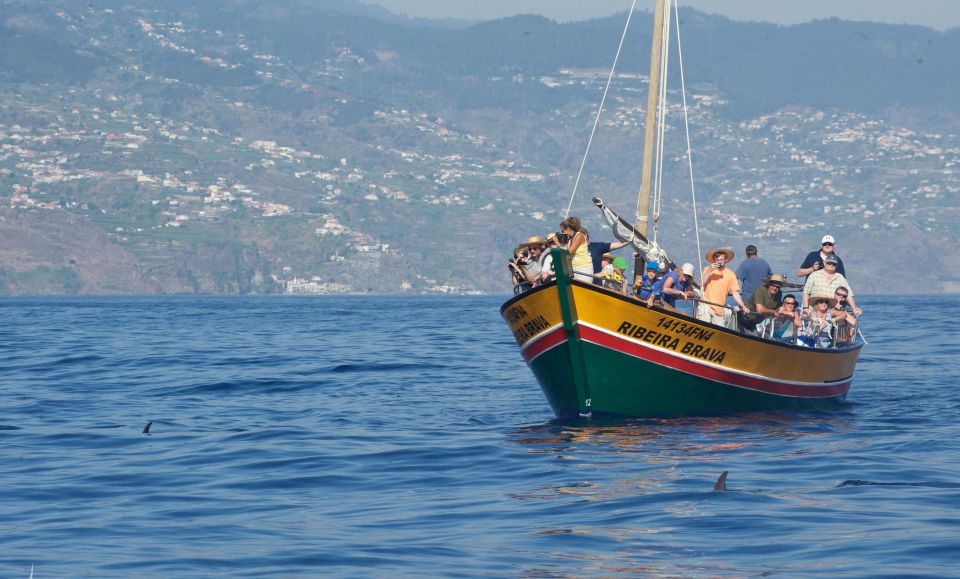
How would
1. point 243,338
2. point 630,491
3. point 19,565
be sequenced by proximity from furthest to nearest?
point 243,338 → point 630,491 → point 19,565

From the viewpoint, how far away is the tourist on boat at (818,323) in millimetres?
24859

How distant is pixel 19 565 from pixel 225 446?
786 cm

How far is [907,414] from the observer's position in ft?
81.1

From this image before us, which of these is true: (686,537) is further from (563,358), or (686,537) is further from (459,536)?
(563,358)

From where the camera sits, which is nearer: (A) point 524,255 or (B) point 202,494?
(B) point 202,494

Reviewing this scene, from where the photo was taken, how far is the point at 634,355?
72.5 feet

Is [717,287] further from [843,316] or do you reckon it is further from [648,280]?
[843,316]

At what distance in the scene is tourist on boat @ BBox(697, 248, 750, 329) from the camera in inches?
914

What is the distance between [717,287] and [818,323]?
2836mm

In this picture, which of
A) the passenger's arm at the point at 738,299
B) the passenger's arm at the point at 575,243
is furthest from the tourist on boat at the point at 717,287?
the passenger's arm at the point at 575,243

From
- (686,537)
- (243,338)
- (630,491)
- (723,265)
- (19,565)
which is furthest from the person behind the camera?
(243,338)

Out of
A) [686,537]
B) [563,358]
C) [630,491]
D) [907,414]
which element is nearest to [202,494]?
[630,491]

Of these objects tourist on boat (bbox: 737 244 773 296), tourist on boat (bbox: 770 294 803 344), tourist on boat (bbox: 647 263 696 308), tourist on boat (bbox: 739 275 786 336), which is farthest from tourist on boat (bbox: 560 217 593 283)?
tourist on boat (bbox: 737 244 773 296)

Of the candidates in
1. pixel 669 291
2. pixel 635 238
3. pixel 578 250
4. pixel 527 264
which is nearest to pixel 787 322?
pixel 635 238
